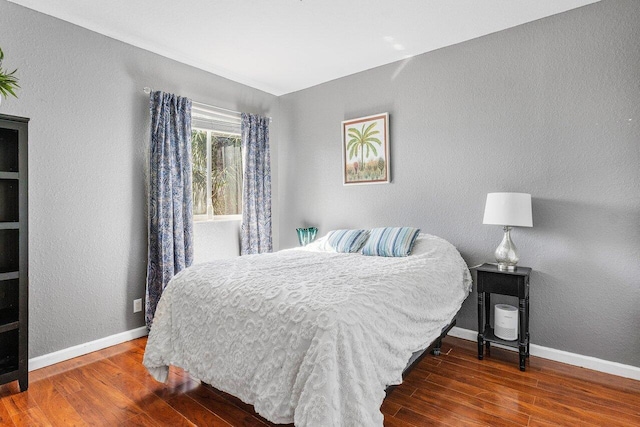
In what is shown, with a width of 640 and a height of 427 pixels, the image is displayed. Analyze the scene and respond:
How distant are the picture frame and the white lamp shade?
3.78ft

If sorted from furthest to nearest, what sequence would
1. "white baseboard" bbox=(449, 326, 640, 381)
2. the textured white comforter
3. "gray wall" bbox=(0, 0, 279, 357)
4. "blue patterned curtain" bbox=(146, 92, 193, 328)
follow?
"blue patterned curtain" bbox=(146, 92, 193, 328) < "gray wall" bbox=(0, 0, 279, 357) < "white baseboard" bbox=(449, 326, 640, 381) < the textured white comforter

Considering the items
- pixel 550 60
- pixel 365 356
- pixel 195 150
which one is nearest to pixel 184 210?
pixel 195 150

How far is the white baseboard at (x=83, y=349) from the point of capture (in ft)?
8.29

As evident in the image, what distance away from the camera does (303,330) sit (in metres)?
1.52

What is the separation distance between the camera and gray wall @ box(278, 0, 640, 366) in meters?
2.42

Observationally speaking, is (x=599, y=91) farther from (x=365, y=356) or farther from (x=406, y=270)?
(x=365, y=356)

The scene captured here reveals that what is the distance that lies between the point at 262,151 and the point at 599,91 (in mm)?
3171

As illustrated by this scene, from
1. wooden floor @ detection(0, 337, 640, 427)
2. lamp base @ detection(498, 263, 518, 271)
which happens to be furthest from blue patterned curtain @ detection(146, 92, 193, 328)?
lamp base @ detection(498, 263, 518, 271)

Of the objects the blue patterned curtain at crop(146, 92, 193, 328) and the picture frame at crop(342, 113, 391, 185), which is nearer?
the blue patterned curtain at crop(146, 92, 193, 328)

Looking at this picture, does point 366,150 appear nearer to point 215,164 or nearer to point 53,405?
point 215,164

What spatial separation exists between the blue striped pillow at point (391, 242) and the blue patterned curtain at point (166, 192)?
5.66 feet

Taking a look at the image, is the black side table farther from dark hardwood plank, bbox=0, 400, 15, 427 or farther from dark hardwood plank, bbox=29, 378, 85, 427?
dark hardwood plank, bbox=0, 400, 15, 427

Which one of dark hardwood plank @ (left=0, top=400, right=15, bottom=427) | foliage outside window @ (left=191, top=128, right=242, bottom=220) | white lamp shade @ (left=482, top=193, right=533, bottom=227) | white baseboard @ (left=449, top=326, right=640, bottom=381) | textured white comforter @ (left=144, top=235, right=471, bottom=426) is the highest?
foliage outside window @ (left=191, top=128, right=242, bottom=220)

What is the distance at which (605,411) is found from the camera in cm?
198
